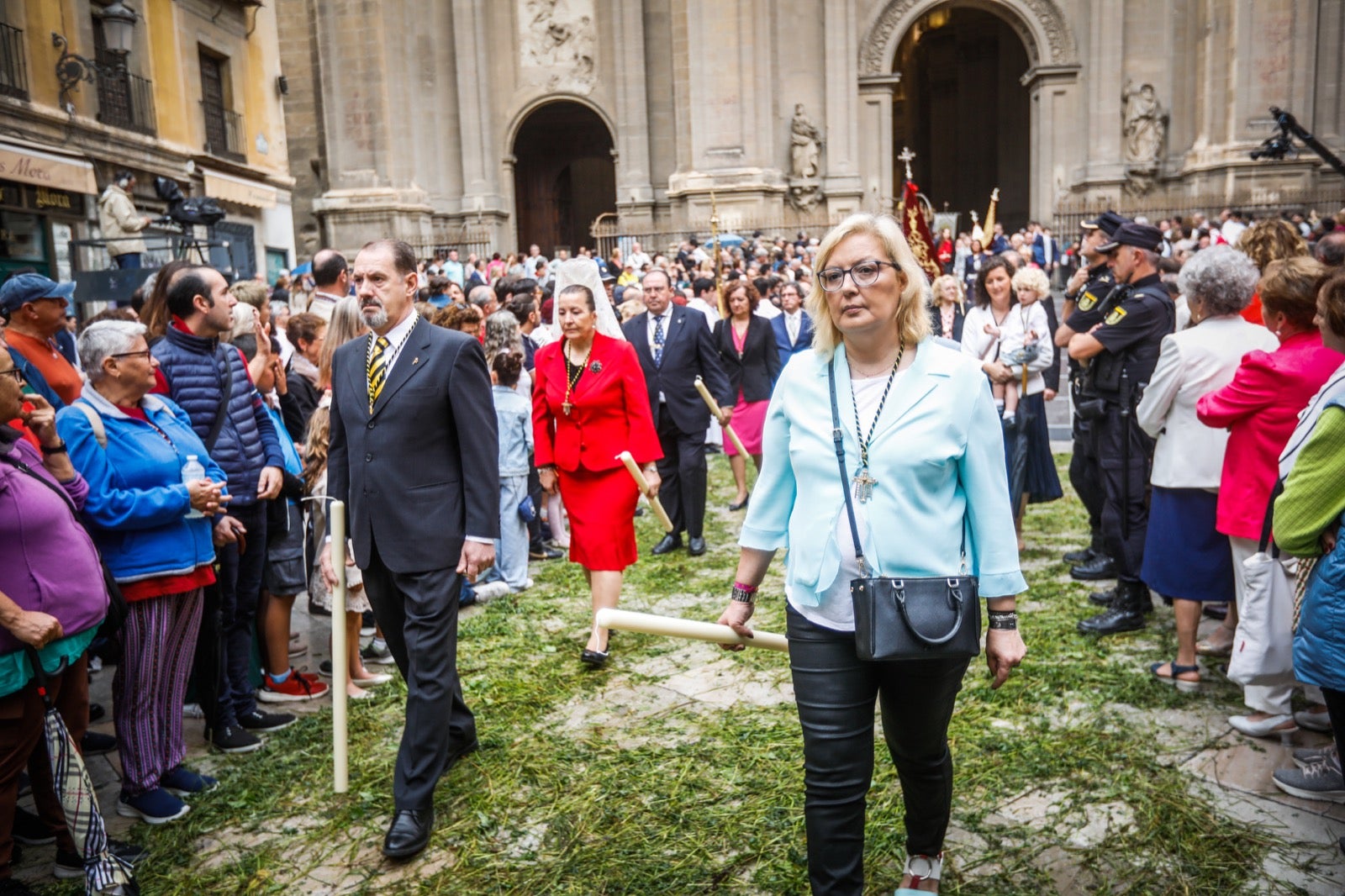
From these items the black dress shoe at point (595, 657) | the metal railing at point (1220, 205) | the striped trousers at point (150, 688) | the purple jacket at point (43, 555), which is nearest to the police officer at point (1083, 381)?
the black dress shoe at point (595, 657)

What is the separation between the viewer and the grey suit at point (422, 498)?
3.91 metres

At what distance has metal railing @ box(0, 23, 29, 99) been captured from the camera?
14.6 metres

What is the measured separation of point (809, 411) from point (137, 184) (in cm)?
1889

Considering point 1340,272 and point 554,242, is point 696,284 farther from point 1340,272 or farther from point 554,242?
point 554,242

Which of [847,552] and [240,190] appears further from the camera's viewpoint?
[240,190]

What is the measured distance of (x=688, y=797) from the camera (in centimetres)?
410

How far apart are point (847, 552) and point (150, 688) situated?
9.77 ft

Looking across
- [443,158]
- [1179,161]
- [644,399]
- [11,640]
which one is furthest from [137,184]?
[1179,161]

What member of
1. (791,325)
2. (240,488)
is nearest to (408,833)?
(240,488)

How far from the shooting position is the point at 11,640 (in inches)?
132

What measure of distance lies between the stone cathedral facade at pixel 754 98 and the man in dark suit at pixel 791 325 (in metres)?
15.2

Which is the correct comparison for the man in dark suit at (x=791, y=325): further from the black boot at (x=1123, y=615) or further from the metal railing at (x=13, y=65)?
the metal railing at (x=13, y=65)

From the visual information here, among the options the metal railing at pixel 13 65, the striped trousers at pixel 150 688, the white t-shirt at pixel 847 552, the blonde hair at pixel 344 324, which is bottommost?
the striped trousers at pixel 150 688

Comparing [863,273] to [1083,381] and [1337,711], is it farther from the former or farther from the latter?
[1083,381]
